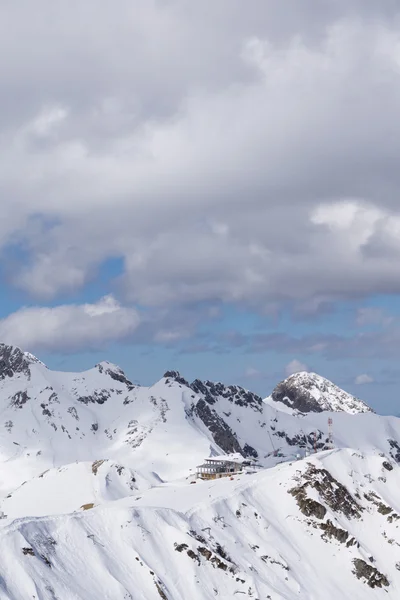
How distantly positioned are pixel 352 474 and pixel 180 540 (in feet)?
172

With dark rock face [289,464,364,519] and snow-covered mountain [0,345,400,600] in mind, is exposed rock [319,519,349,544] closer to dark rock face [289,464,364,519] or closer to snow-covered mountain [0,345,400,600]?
snow-covered mountain [0,345,400,600]

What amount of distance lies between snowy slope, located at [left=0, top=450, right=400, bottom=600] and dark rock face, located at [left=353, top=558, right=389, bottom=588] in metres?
0.17

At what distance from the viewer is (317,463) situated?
137m

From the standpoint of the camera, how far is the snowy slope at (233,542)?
86.2 metres

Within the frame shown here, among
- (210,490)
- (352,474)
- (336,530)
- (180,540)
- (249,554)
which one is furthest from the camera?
(352,474)

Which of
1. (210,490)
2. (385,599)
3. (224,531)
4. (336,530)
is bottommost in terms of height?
(385,599)

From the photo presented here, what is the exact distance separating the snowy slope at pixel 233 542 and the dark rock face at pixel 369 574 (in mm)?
169

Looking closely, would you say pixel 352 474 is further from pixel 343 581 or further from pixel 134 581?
pixel 134 581

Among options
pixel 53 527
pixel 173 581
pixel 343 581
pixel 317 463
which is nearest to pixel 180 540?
pixel 173 581

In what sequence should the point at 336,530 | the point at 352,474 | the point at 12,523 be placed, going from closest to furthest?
the point at 12,523 → the point at 336,530 → the point at 352,474

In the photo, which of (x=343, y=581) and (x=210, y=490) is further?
(x=210, y=490)

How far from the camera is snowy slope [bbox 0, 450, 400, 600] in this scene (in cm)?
8625

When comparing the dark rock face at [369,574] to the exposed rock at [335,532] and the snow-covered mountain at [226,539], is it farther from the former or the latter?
the exposed rock at [335,532]

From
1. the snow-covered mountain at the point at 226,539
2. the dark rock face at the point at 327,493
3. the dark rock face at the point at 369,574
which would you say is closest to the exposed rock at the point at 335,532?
the snow-covered mountain at the point at 226,539
